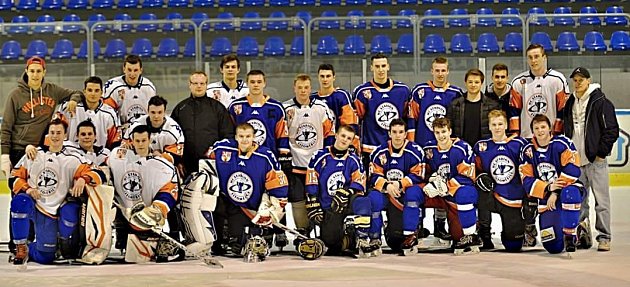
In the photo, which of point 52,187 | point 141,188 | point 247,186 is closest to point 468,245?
point 247,186

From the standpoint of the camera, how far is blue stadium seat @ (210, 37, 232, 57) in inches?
407

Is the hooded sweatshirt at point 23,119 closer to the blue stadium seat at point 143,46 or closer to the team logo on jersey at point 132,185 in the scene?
the team logo on jersey at point 132,185

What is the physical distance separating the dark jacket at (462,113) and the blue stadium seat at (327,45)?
11.1 feet

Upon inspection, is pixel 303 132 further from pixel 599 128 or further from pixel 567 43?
pixel 567 43

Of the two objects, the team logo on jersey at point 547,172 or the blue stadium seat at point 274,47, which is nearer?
the team logo on jersey at point 547,172

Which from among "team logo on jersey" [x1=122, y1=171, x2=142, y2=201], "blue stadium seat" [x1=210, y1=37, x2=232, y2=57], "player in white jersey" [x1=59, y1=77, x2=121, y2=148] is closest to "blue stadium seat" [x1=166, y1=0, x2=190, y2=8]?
"blue stadium seat" [x1=210, y1=37, x2=232, y2=57]

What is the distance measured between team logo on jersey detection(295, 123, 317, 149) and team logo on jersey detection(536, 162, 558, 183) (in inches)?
64.2

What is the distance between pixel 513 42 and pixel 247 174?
15.7ft

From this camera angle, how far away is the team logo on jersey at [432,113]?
7125 mm

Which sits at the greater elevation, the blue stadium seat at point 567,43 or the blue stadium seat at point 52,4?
the blue stadium seat at point 52,4

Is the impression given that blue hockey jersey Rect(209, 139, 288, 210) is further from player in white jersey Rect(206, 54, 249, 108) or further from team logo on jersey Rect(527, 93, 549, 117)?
team logo on jersey Rect(527, 93, 549, 117)

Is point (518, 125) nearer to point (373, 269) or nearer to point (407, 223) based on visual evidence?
point (407, 223)

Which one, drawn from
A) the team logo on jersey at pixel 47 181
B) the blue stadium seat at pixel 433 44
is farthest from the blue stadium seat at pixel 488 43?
the team logo on jersey at pixel 47 181

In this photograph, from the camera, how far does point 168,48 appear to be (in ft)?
34.9
